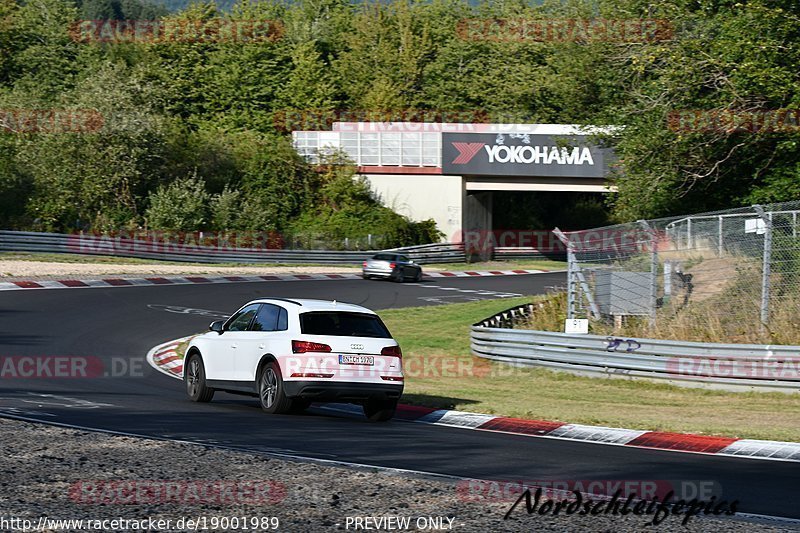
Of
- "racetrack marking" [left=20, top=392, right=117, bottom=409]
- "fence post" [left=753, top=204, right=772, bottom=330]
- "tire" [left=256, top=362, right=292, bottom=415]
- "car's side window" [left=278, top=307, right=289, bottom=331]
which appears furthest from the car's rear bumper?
"fence post" [left=753, top=204, right=772, bottom=330]

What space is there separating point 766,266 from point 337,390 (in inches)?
342

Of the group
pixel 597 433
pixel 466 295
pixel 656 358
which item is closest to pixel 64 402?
pixel 597 433

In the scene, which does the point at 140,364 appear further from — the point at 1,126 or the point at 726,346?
the point at 1,126

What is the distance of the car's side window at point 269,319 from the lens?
15047mm

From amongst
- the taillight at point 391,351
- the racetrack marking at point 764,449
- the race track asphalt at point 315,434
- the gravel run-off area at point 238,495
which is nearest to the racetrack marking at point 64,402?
the race track asphalt at point 315,434

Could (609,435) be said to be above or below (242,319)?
below

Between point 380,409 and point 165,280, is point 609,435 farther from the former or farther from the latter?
point 165,280

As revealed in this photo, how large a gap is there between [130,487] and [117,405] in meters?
6.38

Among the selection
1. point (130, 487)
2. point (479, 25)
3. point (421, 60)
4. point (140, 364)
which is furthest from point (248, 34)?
point (130, 487)

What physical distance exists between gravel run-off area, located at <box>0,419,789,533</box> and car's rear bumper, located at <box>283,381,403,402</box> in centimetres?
366

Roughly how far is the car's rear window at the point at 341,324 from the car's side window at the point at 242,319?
1.42 meters

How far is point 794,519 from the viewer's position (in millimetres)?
8523

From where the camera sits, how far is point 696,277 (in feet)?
67.9

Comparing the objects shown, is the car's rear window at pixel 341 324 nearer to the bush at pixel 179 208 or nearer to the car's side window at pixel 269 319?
the car's side window at pixel 269 319
